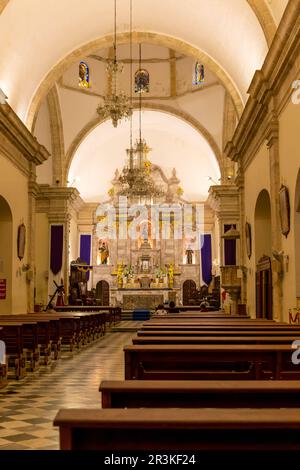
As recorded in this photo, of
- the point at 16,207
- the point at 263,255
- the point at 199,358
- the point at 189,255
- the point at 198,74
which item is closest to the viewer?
the point at 199,358

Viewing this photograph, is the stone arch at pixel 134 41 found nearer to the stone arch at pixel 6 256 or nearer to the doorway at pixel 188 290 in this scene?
the stone arch at pixel 6 256

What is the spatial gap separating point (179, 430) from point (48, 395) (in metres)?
4.96

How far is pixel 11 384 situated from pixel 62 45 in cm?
974

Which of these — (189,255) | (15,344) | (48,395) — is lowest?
(48,395)

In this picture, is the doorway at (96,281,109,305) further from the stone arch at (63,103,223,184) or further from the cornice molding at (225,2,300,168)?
the cornice molding at (225,2,300,168)

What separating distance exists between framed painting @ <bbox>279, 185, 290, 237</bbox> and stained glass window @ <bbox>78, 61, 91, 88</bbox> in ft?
45.2

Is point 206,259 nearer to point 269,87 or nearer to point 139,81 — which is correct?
point 139,81

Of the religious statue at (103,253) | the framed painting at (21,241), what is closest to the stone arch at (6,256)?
the framed painting at (21,241)

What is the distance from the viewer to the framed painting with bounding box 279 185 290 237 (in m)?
9.60

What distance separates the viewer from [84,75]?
2211cm

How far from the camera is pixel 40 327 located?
34.1 feet

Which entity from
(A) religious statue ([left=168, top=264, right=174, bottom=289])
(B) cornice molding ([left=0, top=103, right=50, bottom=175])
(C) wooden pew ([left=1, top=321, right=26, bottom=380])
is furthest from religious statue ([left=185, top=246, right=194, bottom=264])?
(C) wooden pew ([left=1, top=321, right=26, bottom=380])

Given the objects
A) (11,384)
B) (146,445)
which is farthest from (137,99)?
(146,445)

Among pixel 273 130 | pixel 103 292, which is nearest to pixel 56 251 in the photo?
pixel 103 292
